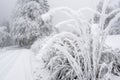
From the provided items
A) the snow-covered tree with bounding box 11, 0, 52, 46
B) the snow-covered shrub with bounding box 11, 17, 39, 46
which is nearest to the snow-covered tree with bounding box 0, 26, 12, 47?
the snow-covered tree with bounding box 11, 0, 52, 46

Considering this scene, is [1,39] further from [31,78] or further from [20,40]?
[31,78]

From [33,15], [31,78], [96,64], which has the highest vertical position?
[33,15]

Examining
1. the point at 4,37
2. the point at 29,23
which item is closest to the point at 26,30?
the point at 29,23

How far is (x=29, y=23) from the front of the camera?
18.2 m

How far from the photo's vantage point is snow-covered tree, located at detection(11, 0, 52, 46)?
1825 centimetres

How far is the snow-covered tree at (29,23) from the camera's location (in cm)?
1825

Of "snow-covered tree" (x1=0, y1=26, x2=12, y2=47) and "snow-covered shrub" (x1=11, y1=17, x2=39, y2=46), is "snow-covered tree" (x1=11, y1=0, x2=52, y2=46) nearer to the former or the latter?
"snow-covered shrub" (x1=11, y1=17, x2=39, y2=46)

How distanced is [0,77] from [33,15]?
14.8 meters

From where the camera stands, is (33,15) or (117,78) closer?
(117,78)

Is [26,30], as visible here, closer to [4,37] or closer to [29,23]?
[29,23]

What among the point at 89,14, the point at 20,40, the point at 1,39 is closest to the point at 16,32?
the point at 20,40

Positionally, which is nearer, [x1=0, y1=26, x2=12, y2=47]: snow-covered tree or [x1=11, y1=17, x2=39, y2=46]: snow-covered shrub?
[x1=11, y1=17, x2=39, y2=46]: snow-covered shrub

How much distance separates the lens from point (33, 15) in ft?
61.3

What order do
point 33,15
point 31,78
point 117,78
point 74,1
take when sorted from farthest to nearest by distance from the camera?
point 33,15 < point 74,1 < point 31,78 < point 117,78
